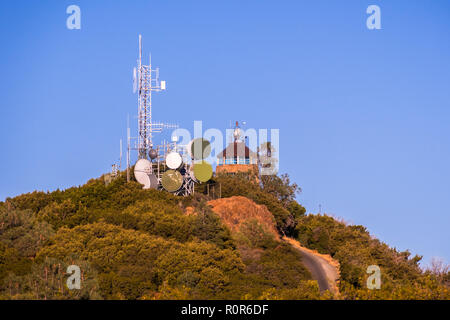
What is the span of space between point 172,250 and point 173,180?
13.2 m

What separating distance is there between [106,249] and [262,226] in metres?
14.4

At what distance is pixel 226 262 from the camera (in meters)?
40.5

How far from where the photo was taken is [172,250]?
133 ft

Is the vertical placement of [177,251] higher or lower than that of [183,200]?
lower

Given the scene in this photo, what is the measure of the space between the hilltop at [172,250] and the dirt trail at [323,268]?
0.71 metres

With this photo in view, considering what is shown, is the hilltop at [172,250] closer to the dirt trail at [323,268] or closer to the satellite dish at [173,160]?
the dirt trail at [323,268]

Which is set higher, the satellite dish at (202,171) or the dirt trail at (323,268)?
the satellite dish at (202,171)

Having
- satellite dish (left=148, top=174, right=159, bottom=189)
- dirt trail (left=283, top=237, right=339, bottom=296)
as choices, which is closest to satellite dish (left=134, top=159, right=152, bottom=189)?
satellite dish (left=148, top=174, right=159, bottom=189)

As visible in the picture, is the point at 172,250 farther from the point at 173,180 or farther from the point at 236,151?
the point at 236,151

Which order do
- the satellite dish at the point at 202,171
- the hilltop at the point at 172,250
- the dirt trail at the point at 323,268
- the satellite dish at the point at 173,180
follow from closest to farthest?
the hilltop at the point at 172,250 < the dirt trail at the point at 323,268 < the satellite dish at the point at 173,180 < the satellite dish at the point at 202,171

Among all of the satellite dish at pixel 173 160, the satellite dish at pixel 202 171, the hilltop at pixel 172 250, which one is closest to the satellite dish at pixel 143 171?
the hilltop at pixel 172 250

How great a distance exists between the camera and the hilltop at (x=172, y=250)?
35.3 meters

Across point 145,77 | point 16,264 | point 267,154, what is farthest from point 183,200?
point 267,154
